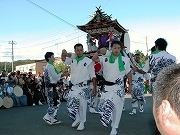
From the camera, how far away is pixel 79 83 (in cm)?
607

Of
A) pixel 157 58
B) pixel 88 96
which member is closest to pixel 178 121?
pixel 157 58

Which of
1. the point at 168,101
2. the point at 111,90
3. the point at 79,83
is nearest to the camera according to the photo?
the point at 168,101

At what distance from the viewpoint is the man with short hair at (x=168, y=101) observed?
921 mm

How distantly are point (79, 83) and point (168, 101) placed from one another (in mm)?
5147

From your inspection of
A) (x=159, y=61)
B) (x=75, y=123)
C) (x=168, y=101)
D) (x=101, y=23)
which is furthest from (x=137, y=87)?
(x=168, y=101)

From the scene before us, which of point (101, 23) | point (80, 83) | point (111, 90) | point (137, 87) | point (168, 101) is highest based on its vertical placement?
point (101, 23)

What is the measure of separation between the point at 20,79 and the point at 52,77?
644 centimetres

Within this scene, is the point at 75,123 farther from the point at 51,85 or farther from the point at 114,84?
the point at 114,84

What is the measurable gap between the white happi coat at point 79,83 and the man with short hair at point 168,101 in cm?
503

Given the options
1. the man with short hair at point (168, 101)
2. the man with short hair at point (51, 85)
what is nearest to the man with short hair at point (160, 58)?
the man with short hair at point (51, 85)

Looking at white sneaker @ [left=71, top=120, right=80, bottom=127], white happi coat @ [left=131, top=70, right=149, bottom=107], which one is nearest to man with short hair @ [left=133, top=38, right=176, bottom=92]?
white sneaker @ [left=71, top=120, right=80, bottom=127]

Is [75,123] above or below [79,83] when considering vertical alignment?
below

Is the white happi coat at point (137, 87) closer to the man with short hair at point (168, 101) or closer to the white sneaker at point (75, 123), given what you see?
the white sneaker at point (75, 123)

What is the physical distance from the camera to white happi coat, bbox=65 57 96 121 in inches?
239
